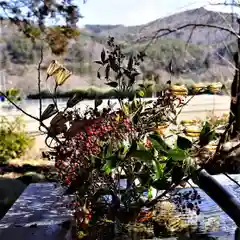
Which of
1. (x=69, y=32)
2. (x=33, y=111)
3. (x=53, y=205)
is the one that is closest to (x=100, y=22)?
(x=33, y=111)

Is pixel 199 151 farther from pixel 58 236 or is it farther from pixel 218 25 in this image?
pixel 218 25

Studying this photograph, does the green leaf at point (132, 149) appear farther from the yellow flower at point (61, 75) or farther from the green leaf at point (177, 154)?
the yellow flower at point (61, 75)

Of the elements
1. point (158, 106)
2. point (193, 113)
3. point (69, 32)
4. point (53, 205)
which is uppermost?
point (69, 32)

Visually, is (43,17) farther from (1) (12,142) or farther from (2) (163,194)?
(2) (163,194)

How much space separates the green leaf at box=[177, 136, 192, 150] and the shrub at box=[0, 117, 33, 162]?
14.2 ft

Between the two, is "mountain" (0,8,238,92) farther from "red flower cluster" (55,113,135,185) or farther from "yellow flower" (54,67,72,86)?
"red flower cluster" (55,113,135,185)

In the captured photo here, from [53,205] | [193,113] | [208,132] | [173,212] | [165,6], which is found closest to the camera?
[208,132]

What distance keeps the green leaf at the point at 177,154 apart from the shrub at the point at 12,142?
4.35 meters

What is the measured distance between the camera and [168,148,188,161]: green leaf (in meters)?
1.03

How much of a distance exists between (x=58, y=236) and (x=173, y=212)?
332 millimetres

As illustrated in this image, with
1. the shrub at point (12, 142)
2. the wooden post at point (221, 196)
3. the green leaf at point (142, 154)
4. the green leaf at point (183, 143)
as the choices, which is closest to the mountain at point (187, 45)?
the shrub at point (12, 142)

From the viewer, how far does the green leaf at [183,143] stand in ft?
3.56

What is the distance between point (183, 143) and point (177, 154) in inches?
2.6

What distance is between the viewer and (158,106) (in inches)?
47.9
